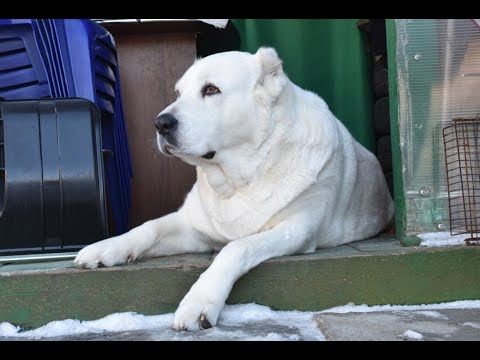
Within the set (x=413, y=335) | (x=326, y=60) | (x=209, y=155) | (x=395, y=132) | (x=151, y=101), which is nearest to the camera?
(x=413, y=335)

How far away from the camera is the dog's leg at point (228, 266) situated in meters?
1.67

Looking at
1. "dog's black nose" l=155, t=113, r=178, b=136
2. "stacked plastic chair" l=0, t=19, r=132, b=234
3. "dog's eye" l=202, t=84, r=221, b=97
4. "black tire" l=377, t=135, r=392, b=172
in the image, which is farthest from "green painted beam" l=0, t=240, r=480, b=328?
"black tire" l=377, t=135, r=392, b=172

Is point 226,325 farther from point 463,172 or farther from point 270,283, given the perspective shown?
point 463,172

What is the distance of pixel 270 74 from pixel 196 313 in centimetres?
105

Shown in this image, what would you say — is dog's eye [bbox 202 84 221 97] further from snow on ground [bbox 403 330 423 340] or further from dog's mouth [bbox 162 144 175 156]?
snow on ground [bbox 403 330 423 340]

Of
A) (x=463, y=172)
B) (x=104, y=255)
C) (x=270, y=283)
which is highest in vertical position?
(x=463, y=172)

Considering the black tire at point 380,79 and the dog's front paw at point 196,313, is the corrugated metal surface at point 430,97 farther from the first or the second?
the black tire at point 380,79

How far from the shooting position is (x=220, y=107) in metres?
2.16

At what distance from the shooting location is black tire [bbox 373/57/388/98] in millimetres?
3434

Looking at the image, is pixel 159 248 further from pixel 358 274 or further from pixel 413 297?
pixel 413 297

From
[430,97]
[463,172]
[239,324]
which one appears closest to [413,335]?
[239,324]

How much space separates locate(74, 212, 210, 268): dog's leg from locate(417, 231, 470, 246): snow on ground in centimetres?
89

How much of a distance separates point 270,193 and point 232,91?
1.39ft
